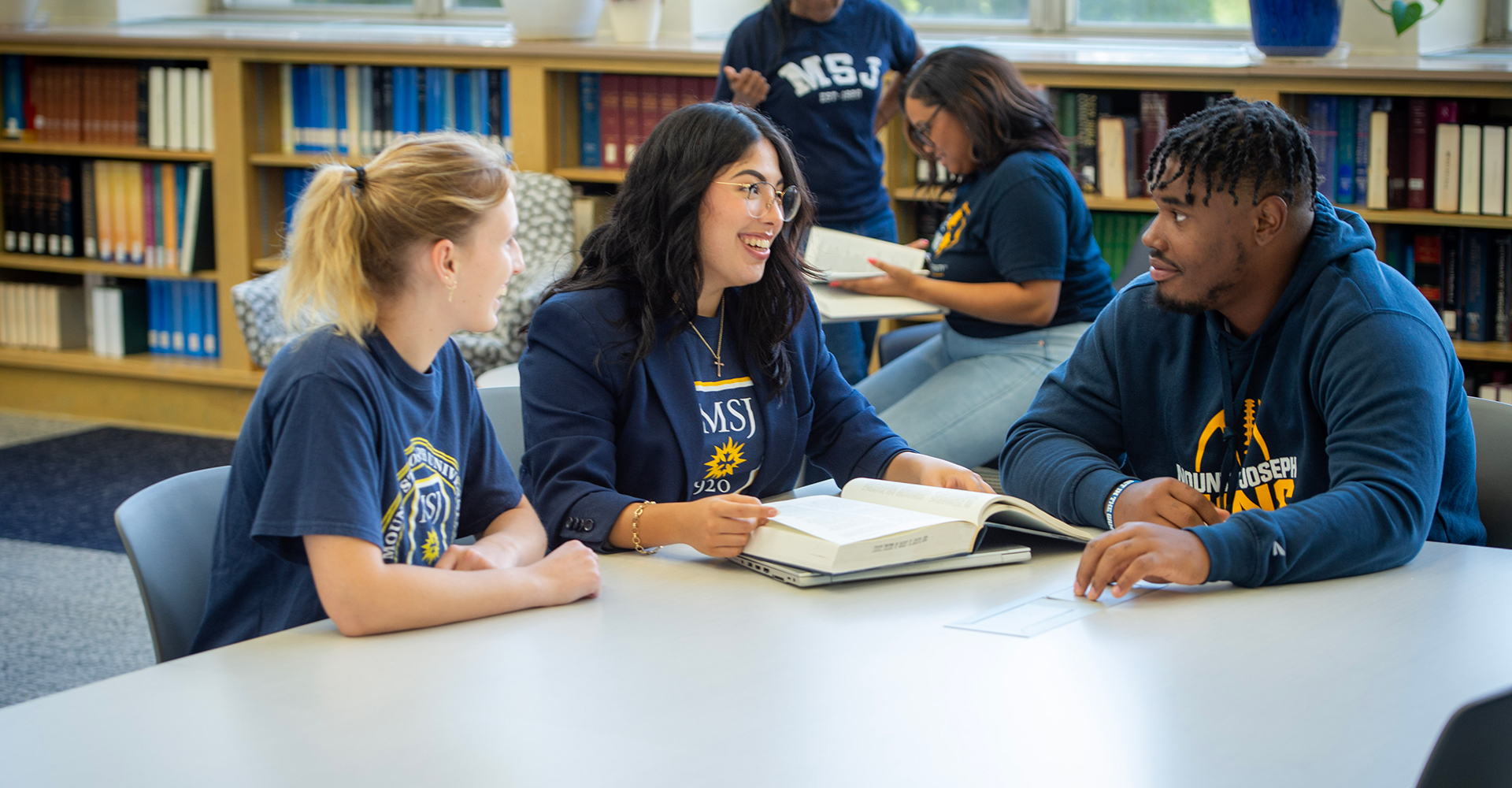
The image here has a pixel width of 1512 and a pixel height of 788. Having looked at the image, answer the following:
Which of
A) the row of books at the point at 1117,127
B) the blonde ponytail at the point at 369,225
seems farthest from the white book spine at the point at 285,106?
the blonde ponytail at the point at 369,225

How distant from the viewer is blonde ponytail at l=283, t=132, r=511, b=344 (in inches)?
53.2

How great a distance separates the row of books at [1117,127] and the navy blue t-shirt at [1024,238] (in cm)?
100

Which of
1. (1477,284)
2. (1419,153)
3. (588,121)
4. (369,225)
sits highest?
(588,121)

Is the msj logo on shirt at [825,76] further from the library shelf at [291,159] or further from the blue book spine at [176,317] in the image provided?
the blue book spine at [176,317]

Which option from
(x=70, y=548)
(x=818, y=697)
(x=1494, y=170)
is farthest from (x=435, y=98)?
(x=818, y=697)

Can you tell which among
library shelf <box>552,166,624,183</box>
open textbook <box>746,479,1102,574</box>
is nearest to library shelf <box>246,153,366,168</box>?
library shelf <box>552,166,624,183</box>

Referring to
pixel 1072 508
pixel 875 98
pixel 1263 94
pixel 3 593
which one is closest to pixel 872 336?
pixel 875 98

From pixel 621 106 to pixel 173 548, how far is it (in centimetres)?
300

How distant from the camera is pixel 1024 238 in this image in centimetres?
263

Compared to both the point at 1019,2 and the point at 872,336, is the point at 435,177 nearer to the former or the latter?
the point at 872,336

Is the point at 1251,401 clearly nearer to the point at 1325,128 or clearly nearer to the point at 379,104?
the point at 1325,128

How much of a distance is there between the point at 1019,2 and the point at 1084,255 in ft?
7.17

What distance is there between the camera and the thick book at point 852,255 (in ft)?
9.25

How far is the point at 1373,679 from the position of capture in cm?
112
